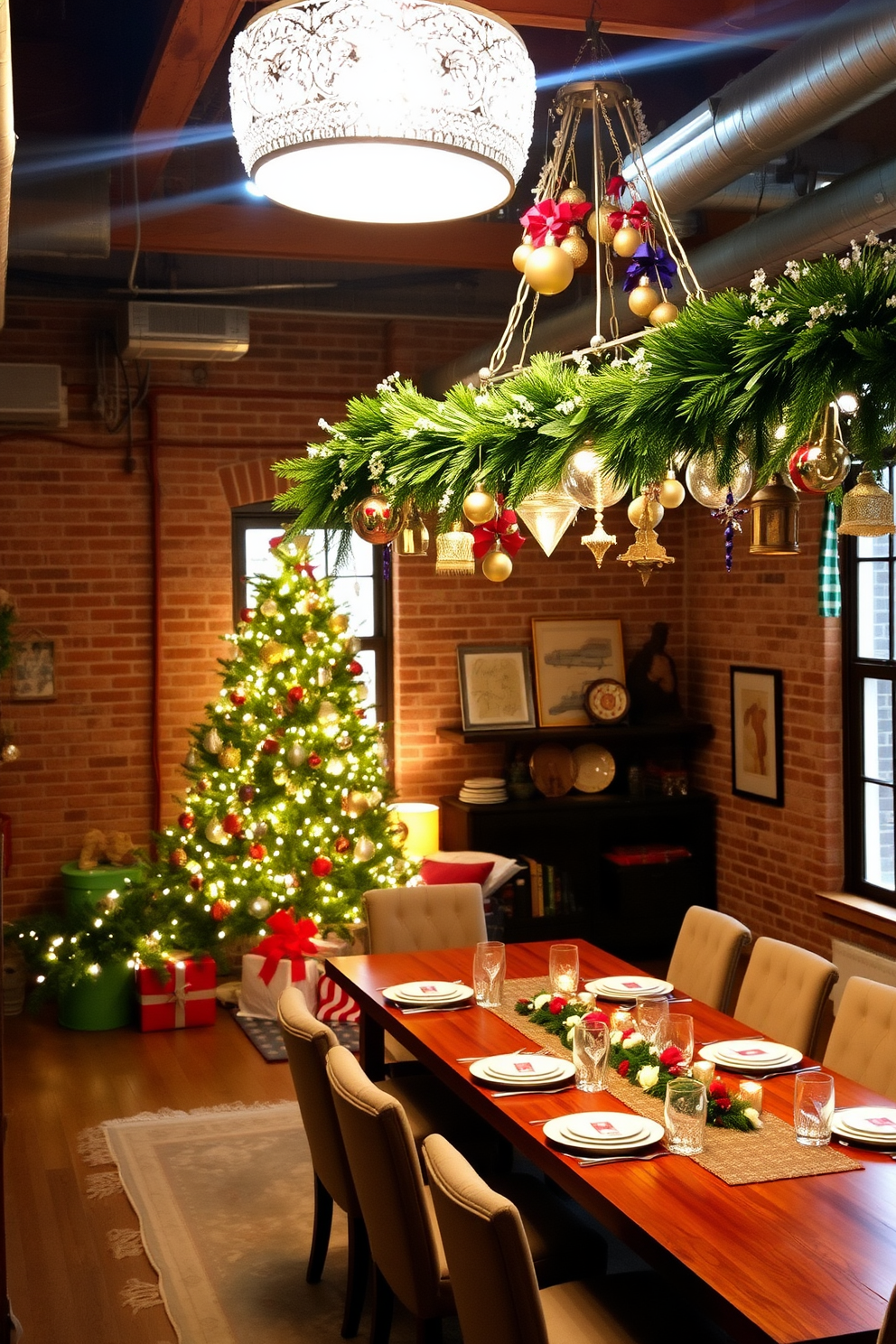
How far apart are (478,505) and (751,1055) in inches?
69.6

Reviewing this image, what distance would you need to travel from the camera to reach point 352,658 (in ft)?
22.0

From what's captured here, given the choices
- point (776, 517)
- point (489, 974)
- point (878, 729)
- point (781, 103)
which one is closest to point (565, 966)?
point (489, 974)

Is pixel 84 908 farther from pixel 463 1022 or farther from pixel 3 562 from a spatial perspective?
pixel 463 1022

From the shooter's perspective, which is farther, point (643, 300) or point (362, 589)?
point (362, 589)

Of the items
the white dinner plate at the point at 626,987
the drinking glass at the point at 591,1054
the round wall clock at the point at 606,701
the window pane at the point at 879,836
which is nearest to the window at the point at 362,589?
the round wall clock at the point at 606,701

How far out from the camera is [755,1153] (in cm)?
294

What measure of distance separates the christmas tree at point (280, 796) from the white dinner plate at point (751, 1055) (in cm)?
307

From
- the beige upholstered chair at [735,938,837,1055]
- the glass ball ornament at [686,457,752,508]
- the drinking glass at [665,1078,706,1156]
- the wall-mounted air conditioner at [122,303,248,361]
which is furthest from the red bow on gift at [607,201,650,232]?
the wall-mounted air conditioner at [122,303,248,361]

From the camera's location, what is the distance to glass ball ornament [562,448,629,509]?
223 centimetres

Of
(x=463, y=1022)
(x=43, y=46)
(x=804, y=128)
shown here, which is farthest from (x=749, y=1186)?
(x=43, y=46)

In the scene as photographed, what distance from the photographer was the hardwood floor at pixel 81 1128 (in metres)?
3.88

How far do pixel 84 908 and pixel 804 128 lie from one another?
15.2 feet

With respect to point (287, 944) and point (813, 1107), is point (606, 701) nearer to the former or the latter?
point (287, 944)

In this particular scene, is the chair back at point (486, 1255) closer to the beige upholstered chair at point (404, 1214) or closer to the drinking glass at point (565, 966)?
the beige upholstered chair at point (404, 1214)
